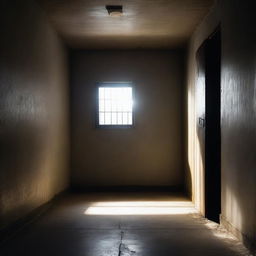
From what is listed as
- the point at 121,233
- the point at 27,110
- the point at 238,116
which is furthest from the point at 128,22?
the point at 121,233

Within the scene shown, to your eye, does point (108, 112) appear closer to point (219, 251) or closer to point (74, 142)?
point (74, 142)

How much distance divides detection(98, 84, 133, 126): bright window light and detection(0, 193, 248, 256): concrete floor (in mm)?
2187

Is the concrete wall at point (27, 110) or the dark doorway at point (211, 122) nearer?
the concrete wall at point (27, 110)

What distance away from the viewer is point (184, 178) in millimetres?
7992

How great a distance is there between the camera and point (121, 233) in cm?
444

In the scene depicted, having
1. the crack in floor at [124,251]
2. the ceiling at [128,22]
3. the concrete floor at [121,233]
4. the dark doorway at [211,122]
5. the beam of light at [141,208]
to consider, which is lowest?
the beam of light at [141,208]

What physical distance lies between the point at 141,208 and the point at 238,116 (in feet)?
8.68

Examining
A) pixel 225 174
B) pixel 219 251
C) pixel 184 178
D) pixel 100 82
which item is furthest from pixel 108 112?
pixel 219 251

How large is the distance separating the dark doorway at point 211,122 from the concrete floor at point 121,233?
1.10 feet

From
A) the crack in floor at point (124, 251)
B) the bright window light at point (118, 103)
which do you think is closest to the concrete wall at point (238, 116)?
the crack in floor at point (124, 251)

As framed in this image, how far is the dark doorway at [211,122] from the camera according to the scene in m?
5.29

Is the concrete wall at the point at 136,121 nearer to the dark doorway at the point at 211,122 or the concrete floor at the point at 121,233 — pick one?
the concrete floor at the point at 121,233

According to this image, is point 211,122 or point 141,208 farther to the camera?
point 141,208

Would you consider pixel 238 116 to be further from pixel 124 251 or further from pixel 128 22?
pixel 128 22
